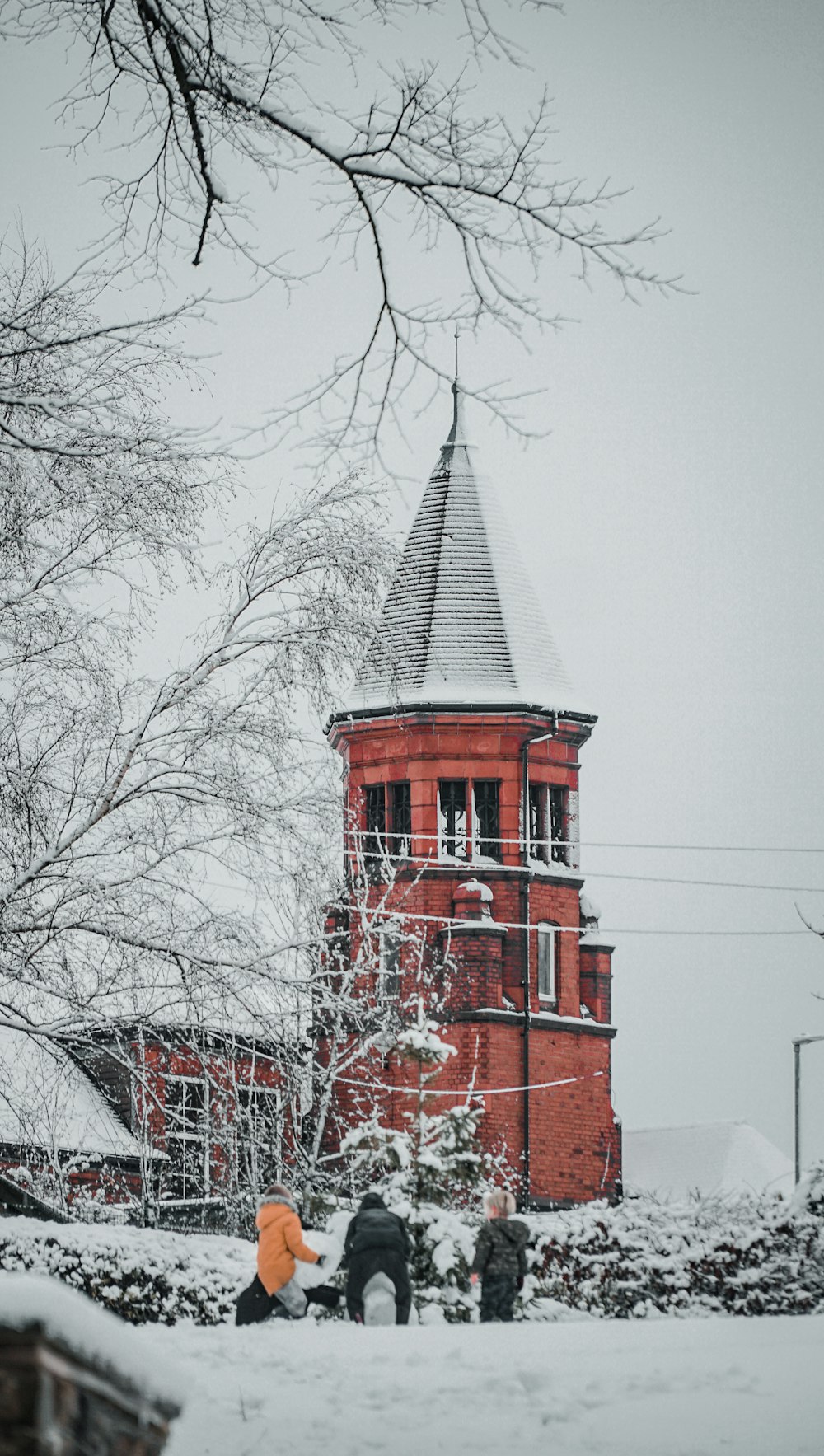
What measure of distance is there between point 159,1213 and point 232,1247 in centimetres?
1193

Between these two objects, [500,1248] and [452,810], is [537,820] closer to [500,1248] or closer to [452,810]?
[452,810]

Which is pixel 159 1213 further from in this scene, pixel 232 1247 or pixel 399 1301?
pixel 399 1301

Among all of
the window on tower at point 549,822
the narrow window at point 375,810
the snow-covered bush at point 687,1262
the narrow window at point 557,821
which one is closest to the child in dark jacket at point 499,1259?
the snow-covered bush at point 687,1262

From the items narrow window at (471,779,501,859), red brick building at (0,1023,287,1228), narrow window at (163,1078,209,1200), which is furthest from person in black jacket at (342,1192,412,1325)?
narrow window at (471,779,501,859)

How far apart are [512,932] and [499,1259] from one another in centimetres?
3298

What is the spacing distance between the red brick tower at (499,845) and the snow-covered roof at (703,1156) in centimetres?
1075

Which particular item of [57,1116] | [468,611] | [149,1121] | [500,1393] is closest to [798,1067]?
[468,611]

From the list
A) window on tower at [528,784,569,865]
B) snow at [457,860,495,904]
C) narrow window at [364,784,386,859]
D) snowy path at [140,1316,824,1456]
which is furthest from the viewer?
window on tower at [528,784,569,865]

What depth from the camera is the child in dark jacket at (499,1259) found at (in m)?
14.7

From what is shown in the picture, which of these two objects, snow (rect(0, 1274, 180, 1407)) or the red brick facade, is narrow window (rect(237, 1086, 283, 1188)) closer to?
snow (rect(0, 1274, 180, 1407))

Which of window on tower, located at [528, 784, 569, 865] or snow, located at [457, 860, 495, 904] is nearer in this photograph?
snow, located at [457, 860, 495, 904]

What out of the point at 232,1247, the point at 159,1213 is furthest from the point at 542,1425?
the point at 159,1213

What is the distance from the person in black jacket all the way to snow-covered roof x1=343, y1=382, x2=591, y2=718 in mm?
32663

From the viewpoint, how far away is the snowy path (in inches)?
316
